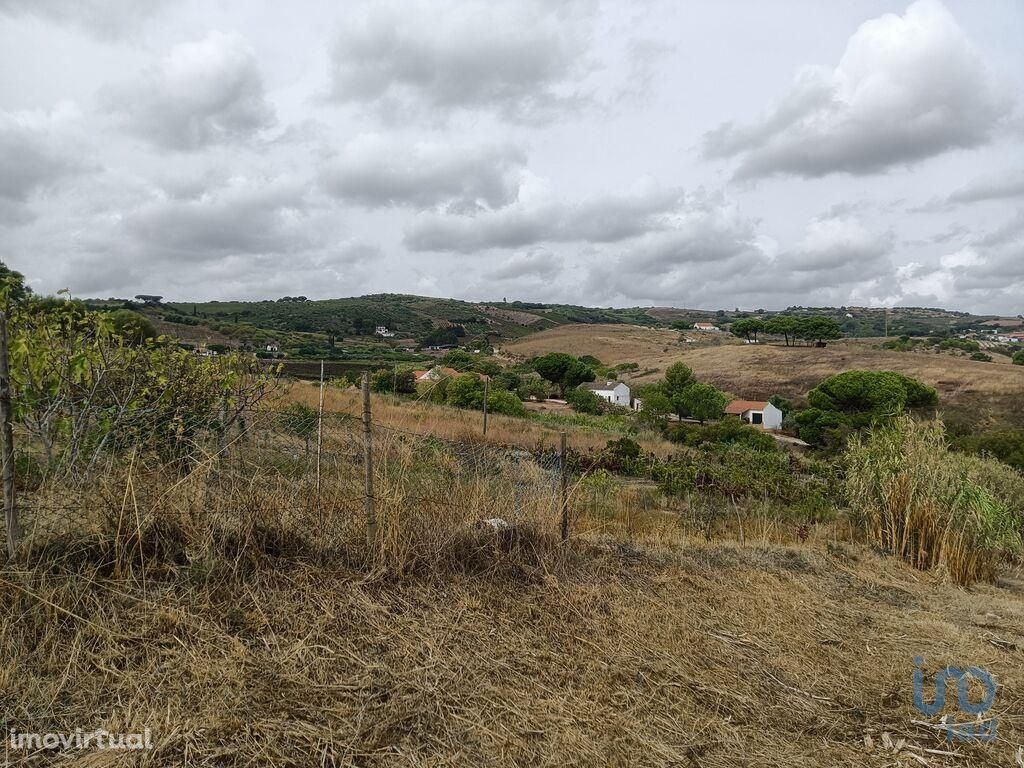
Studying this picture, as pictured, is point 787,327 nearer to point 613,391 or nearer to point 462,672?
point 613,391

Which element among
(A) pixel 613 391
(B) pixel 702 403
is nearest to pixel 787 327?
(A) pixel 613 391

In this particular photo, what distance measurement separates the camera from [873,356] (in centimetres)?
5909

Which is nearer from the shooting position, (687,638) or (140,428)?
(687,638)

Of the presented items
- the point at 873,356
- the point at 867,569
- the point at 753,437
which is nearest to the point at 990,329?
the point at 873,356

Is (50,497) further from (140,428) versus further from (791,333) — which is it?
(791,333)

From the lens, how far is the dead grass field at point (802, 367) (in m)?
45.2

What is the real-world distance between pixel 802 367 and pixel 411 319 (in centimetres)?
6483

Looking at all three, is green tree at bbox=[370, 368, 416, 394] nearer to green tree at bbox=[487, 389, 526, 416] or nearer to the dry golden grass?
green tree at bbox=[487, 389, 526, 416]

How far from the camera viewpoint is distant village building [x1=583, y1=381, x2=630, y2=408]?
54875 millimetres

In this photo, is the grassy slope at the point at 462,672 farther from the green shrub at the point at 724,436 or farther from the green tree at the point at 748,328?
the green tree at the point at 748,328

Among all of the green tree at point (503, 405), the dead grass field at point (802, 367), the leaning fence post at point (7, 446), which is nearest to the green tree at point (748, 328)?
the dead grass field at point (802, 367)

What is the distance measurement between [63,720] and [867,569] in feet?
23.0

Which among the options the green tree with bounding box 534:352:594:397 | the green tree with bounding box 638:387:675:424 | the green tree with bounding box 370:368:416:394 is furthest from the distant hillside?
the green tree with bounding box 638:387:675:424

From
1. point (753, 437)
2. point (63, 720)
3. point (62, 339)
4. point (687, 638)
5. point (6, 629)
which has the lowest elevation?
point (753, 437)
